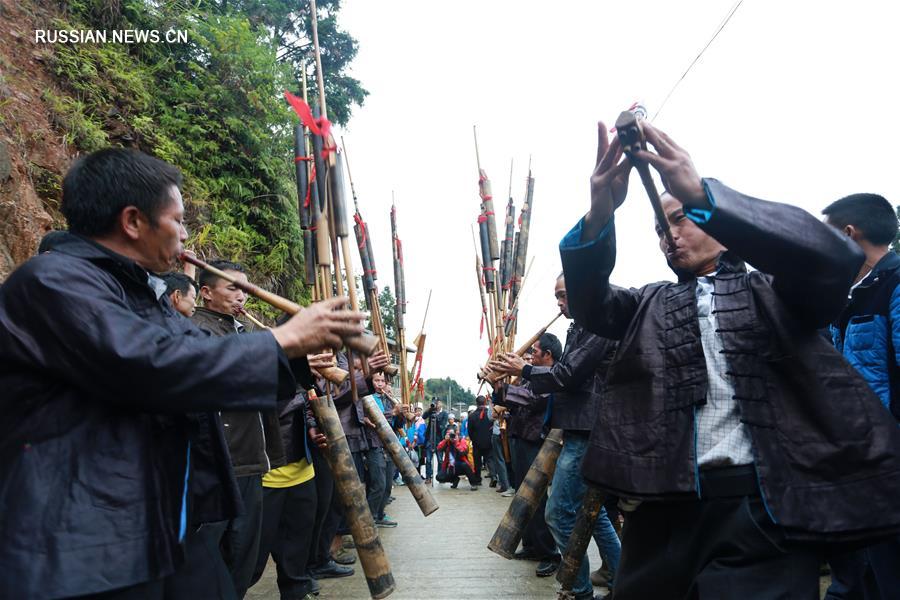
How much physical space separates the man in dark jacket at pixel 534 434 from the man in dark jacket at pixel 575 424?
2.40 ft

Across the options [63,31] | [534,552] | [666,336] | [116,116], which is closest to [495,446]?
[534,552]

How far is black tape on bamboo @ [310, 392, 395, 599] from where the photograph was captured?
3.09 metres

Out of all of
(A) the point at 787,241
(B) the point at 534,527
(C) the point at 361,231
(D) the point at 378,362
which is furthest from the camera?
(B) the point at 534,527

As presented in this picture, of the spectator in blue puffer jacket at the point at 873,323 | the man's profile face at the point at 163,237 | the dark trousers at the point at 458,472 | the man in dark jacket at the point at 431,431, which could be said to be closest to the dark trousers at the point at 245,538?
the man's profile face at the point at 163,237

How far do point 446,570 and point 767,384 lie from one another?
4.05 meters

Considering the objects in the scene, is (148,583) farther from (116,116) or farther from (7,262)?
(116,116)

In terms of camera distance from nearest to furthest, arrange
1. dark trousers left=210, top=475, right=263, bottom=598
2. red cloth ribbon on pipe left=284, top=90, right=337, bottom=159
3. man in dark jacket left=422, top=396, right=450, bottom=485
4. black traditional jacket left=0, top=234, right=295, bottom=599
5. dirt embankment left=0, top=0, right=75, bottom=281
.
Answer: black traditional jacket left=0, top=234, right=295, bottom=599
red cloth ribbon on pipe left=284, top=90, right=337, bottom=159
dark trousers left=210, top=475, right=263, bottom=598
dirt embankment left=0, top=0, right=75, bottom=281
man in dark jacket left=422, top=396, right=450, bottom=485

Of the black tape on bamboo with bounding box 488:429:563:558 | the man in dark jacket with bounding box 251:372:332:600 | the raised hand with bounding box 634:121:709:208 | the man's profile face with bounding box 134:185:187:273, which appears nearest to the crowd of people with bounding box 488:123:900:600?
the raised hand with bounding box 634:121:709:208

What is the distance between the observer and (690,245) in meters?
2.20

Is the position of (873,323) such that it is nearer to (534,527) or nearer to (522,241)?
(522,241)

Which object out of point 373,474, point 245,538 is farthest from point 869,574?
point 373,474

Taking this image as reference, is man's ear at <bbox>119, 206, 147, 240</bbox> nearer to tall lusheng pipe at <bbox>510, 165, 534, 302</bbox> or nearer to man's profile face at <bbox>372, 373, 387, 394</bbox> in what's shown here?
tall lusheng pipe at <bbox>510, 165, 534, 302</bbox>

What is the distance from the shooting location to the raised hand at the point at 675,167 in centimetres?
166

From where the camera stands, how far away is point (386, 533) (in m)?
7.39
